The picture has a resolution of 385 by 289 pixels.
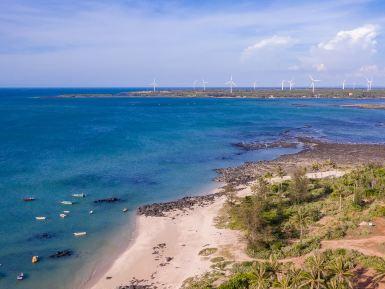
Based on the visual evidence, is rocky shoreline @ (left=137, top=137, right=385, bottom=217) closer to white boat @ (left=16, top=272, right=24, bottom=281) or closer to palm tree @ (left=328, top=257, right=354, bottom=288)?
white boat @ (left=16, top=272, right=24, bottom=281)

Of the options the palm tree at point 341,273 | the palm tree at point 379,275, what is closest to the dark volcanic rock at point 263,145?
the palm tree at point 379,275

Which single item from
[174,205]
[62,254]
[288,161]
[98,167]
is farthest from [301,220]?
[98,167]

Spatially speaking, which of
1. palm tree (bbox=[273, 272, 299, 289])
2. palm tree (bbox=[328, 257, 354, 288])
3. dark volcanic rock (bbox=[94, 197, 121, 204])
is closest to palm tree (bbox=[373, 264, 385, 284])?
palm tree (bbox=[328, 257, 354, 288])

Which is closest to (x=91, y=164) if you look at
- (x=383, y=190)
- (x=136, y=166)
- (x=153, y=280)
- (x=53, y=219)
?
(x=136, y=166)

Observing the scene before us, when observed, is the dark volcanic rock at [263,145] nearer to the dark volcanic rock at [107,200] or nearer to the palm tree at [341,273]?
the dark volcanic rock at [107,200]

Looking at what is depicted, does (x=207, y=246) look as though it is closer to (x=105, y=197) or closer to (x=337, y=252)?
(x=337, y=252)
